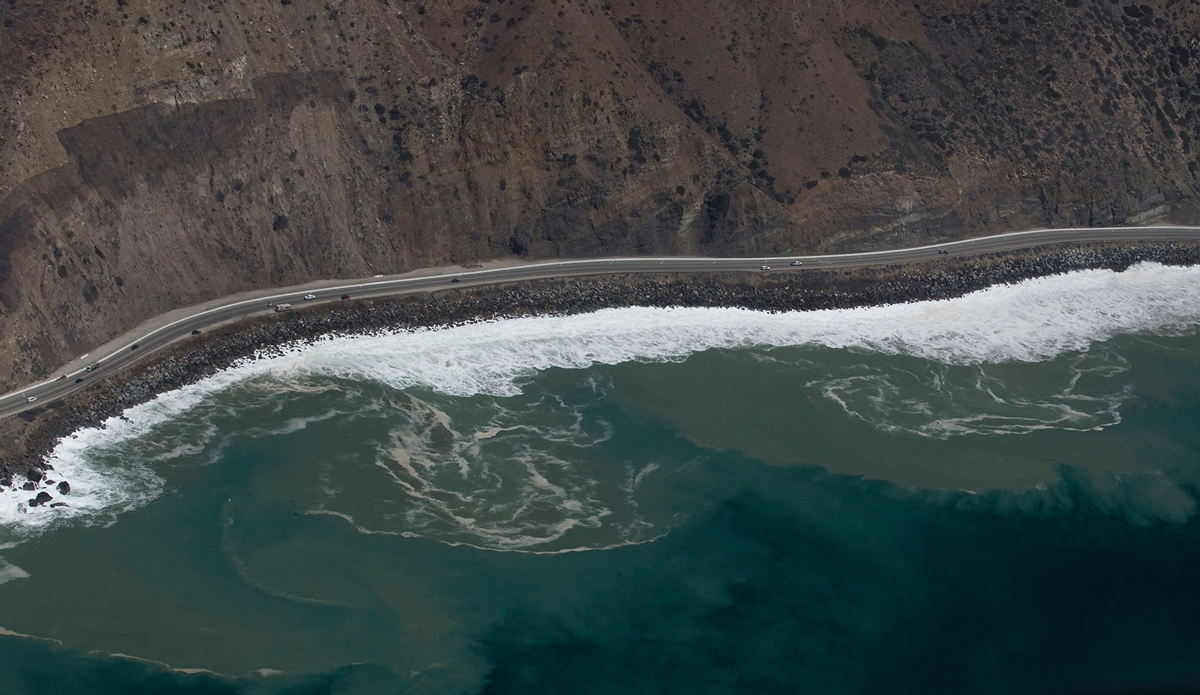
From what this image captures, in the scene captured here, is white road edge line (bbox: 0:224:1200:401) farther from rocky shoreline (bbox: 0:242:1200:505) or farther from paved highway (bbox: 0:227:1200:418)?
rocky shoreline (bbox: 0:242:1200:505)

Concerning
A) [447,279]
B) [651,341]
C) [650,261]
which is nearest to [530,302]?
[447,279]

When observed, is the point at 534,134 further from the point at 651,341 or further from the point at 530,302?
the point at 651,341

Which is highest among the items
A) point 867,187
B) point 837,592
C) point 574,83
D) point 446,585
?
point 574,83

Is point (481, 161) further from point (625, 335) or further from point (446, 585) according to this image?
point (446, 585)

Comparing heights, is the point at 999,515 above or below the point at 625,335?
below

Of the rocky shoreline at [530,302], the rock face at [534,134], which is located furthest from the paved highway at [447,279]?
the rock face at [534,134]

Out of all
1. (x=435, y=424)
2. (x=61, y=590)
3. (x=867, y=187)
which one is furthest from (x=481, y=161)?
(x=61, y=590)
